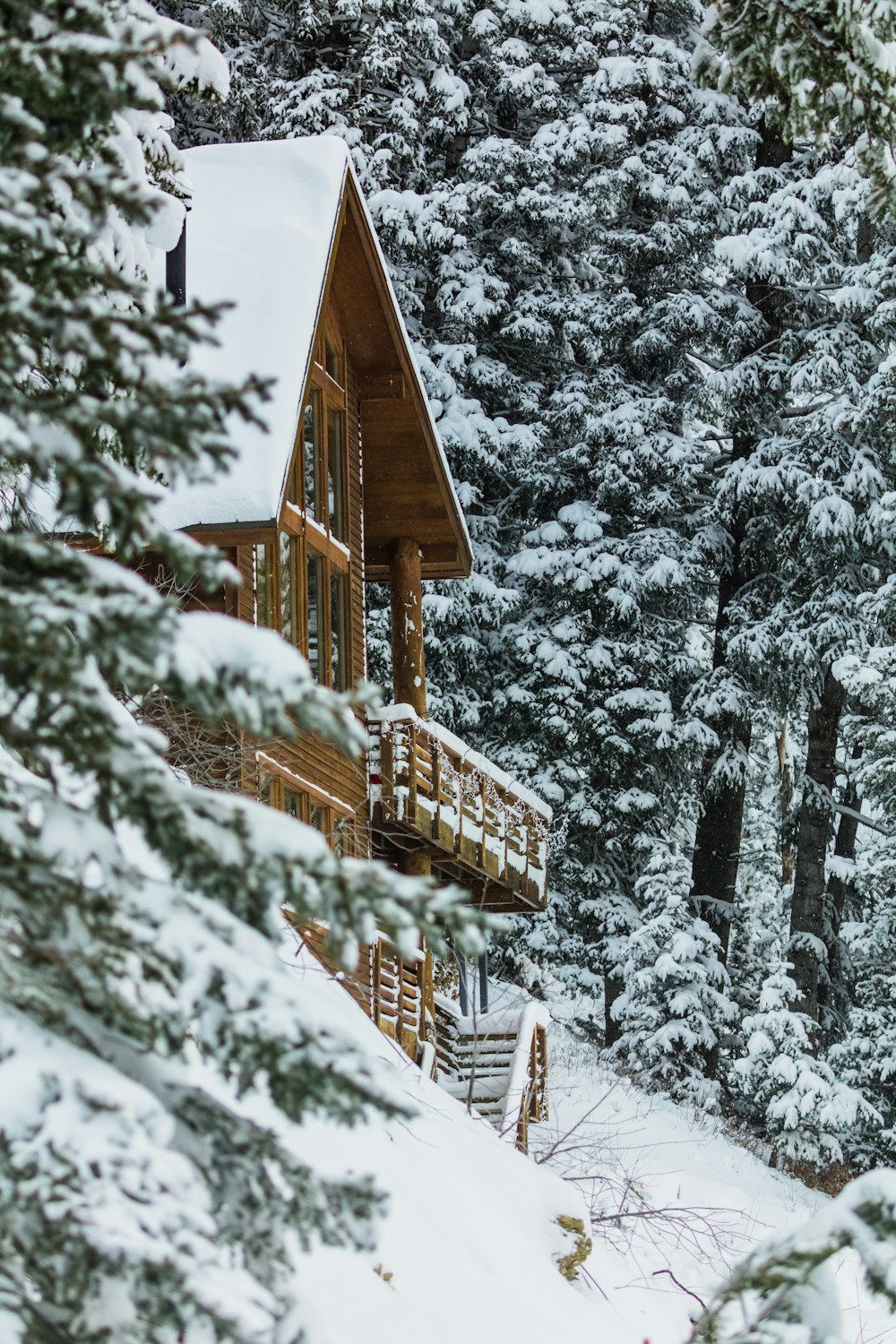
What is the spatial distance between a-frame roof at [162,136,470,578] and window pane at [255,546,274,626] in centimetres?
143

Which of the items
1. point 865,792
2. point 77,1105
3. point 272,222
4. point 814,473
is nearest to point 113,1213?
point 77,1105

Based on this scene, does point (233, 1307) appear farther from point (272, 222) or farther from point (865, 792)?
point (865, 792)

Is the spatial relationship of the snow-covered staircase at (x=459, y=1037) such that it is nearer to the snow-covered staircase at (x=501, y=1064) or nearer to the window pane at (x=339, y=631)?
the snow-covered staircase at (x=501, y=1064)

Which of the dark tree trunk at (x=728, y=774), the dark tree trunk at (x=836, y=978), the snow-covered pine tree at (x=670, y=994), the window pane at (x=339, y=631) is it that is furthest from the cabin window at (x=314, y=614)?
the dark tree trunk at (x=836, y=978)

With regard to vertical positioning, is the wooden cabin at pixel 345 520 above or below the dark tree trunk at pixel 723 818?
above

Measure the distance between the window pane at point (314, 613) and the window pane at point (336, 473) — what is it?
0.91 meters

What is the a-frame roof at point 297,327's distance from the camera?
14.1 meters

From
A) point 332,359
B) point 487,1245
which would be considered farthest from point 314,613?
point 487,1245

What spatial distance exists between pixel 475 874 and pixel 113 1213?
55.5 feet

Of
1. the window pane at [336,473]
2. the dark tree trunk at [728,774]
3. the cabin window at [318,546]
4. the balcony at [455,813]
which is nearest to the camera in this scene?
the cabin window at [318,546]

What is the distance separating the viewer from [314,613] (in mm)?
17562

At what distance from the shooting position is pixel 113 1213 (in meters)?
3.38

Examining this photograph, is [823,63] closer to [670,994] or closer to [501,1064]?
[501,1064]

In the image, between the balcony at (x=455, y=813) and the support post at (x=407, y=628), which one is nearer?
the balcony at (x=455, y=813)
